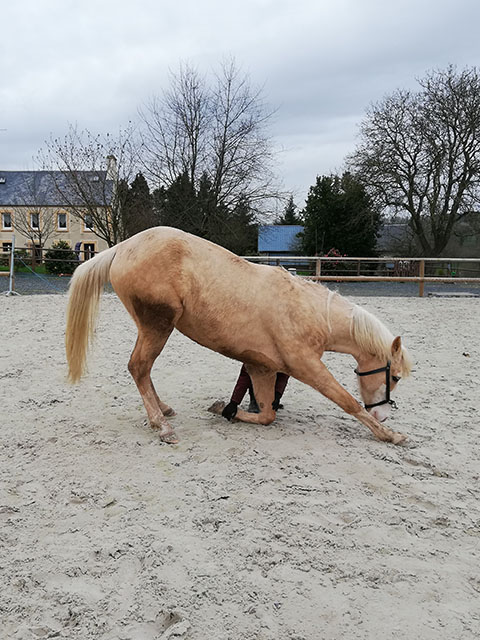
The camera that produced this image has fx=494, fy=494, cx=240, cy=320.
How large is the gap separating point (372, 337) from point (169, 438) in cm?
152

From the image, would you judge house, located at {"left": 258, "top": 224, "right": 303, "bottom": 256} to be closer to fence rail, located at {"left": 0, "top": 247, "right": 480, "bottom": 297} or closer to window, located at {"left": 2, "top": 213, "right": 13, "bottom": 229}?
fence rail, located at {"left": 0, "top": 247, "right": 480, "bottom": 297}

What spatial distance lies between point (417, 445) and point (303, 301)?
1238 mm

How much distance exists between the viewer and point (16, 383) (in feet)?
15.4

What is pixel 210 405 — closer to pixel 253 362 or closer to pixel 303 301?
pixel 253 362

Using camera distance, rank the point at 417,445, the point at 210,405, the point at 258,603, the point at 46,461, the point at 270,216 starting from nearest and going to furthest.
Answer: the point at 258,603, the point at 46,461, the point at 417,445, the point at 210,405, the point at 270,216

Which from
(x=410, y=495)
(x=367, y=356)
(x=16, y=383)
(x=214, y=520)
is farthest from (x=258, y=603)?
(x=16, y=383)

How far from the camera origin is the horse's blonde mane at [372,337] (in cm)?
337

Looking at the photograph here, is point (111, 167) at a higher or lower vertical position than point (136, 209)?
higher

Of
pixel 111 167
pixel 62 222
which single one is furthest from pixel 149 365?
pixel 62 222

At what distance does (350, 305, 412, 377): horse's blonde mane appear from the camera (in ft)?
11.0

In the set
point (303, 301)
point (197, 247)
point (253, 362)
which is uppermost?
point (197, 247)

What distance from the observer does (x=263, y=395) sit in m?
3.62

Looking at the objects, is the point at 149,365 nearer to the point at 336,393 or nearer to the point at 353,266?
the point at 336,393

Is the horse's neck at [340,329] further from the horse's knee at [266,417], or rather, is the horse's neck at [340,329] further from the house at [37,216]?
the house at [37,216]
